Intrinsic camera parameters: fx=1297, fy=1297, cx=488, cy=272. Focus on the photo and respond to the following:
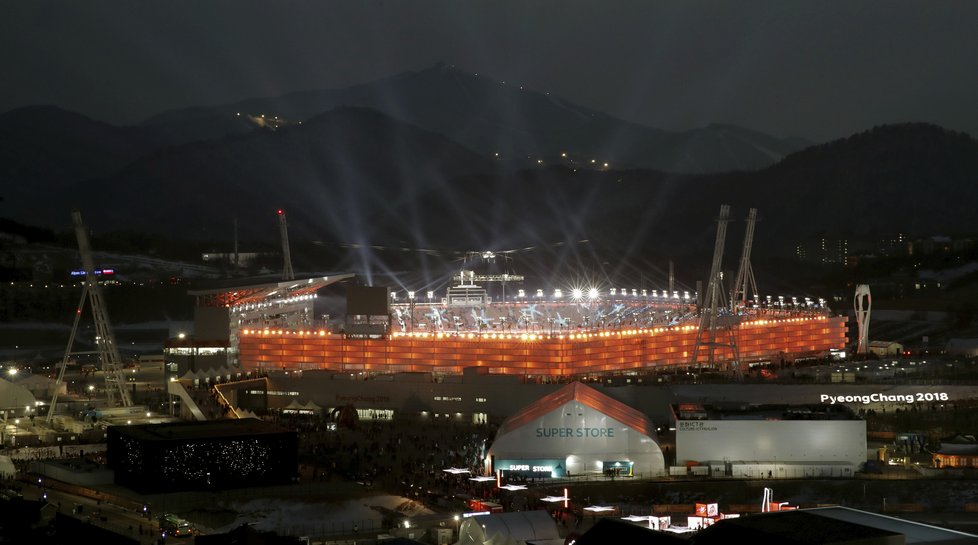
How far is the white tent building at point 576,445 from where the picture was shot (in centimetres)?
2342

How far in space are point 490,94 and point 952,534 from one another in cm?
12846

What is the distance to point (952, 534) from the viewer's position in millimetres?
15000

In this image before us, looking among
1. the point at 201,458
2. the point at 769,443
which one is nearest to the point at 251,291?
the point at 201,458

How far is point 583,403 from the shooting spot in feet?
78.2

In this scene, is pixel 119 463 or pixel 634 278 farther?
pixel 634 278

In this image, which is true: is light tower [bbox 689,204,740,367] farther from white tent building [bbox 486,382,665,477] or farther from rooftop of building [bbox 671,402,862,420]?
white tent building [bbox 486,382,665,477]

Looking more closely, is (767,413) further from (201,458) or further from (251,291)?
(251,291)

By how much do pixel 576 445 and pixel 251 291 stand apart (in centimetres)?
1551

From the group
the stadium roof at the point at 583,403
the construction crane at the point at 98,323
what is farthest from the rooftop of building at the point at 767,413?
the construction crane at the point at 98,323

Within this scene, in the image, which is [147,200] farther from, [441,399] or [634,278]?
[441,399]

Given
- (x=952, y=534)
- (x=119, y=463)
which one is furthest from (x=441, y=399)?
(x=952, y=534)

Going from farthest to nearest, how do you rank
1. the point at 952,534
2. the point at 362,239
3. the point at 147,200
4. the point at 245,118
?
the point at 245,118 → the point at 147,200 → the point at 362,239 → the point at 952,534

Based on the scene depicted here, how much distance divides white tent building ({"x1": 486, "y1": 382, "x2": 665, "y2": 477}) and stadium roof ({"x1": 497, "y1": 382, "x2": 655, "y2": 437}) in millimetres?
38

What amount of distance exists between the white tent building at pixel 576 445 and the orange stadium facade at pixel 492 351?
9838 mm
